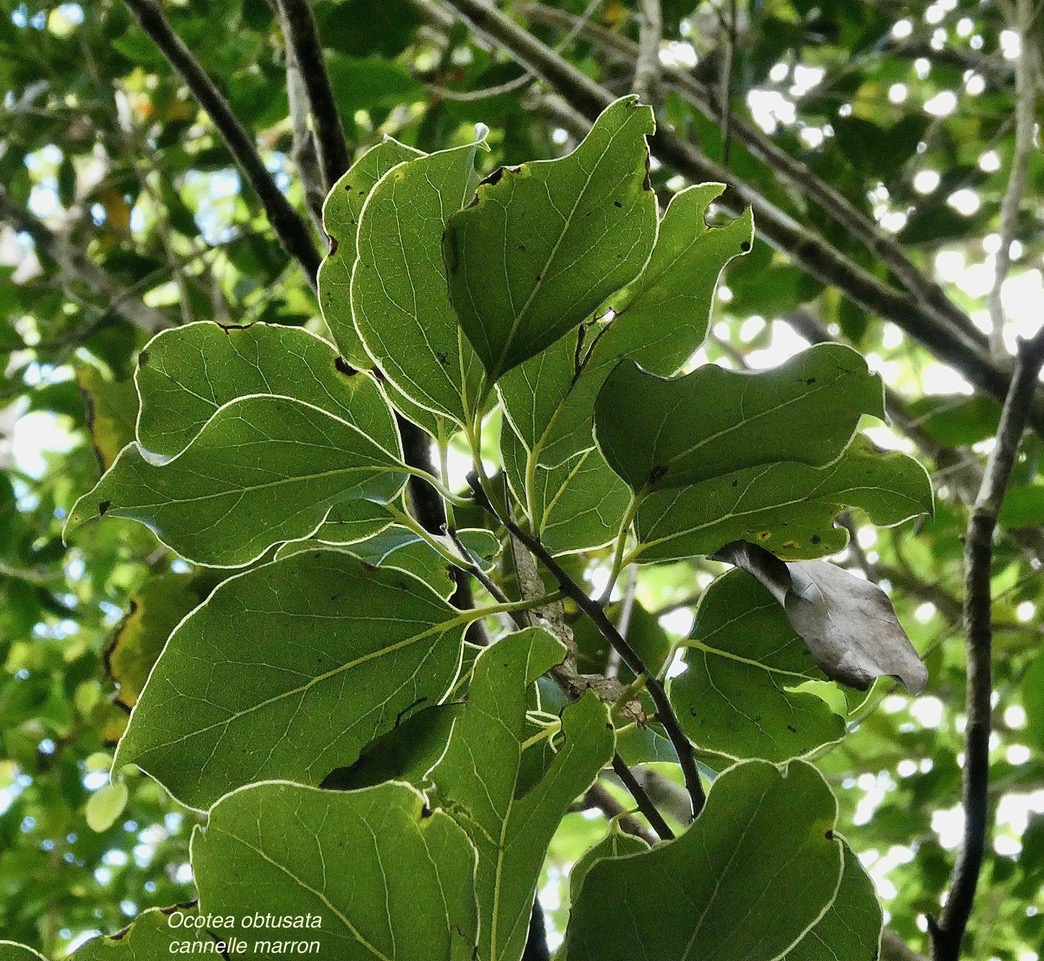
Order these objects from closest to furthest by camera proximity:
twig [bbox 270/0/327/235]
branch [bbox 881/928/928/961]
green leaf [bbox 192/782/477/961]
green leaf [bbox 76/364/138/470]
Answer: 1. green leaf [bbox 192/782/477/961]
2. branch [bbox 881/928/928/961]
3. twig [bbox 270/0/327/235]
4. green leaf [bbox 76/364/138/470]

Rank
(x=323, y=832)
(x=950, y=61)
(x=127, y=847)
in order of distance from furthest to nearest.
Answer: (x=127, y=847) < (x=950, y=61) < (x=323, y=832)

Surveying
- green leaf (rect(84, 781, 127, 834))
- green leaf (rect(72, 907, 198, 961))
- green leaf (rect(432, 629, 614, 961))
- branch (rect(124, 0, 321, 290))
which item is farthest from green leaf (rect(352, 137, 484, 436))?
green leaf (rect(84, 781, 127, 834))

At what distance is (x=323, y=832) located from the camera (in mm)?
413

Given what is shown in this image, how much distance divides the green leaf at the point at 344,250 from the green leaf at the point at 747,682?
246 millimetres

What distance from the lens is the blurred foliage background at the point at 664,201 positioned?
4.14ft

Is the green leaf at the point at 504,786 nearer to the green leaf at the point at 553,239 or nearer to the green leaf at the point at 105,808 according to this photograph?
the green leaf at the point at 553,239

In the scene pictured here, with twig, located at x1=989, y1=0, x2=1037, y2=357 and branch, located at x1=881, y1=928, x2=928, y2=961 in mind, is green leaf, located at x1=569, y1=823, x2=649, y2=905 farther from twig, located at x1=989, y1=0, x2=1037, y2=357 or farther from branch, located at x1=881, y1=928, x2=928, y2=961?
twig, located at x1=989, y1=0, x2=1037, y2=357

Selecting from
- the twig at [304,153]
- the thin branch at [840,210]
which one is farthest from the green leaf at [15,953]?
the thin branch at [840,210]

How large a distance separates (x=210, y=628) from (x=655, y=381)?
0.82ft

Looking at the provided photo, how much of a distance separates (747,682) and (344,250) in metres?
0.34

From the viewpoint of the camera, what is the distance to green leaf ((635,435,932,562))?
525mm

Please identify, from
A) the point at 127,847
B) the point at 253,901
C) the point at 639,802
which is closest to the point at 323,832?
the point at 253,901

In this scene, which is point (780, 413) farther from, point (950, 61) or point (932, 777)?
point (950, 61)

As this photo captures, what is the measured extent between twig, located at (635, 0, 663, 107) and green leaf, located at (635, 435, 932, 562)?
0.77 metres
